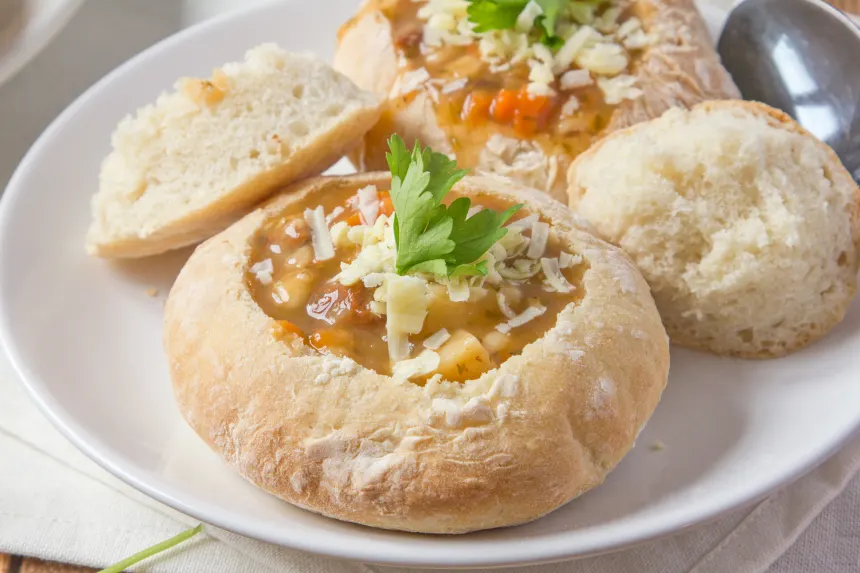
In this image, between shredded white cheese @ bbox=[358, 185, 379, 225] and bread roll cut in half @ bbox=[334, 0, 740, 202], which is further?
bread roll cut in half @ bbox=[334, 0, 740, 202]

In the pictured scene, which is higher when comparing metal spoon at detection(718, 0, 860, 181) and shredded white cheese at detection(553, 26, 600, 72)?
shredded white cheese at detection(553, 26, 600, 72)

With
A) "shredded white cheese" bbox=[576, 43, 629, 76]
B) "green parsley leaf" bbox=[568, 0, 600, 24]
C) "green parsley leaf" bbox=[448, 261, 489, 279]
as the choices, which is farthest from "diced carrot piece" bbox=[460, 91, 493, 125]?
"green parsley leaf" bbox=[448, 261, 489, 279]

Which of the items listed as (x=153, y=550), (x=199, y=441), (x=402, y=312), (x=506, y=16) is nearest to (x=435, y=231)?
A: (x=402, y=312)

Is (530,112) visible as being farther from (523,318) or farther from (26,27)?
(26,27)

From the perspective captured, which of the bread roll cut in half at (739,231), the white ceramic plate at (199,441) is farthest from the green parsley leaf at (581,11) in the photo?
the white ceramic plate at (199,441)

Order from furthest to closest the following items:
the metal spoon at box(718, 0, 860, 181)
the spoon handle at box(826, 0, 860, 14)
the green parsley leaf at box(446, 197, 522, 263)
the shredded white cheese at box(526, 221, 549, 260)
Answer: the spoon handle at box(826, 0, 860, 14)
the metal spoon at box(718, 0, 860, 181)
the shredded white cheese at box(526, 221, 549, 260)
the green parsley leaf at box(446, 197, 522, 263)

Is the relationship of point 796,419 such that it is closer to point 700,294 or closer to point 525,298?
point 700,294

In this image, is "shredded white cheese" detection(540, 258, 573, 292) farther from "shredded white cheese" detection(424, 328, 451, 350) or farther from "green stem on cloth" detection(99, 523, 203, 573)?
"green stem on cloth" detection(99, 523, 203, 573)
